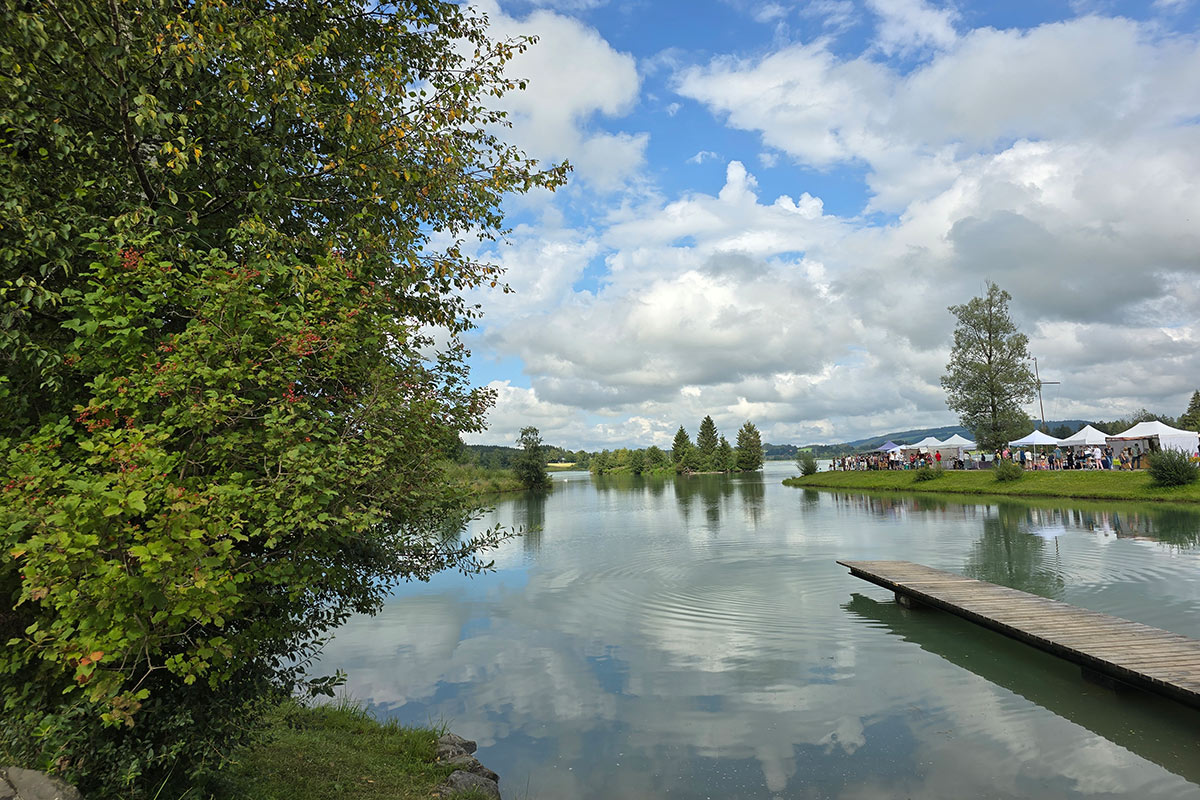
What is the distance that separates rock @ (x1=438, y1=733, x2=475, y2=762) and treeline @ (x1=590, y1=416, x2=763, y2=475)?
4713 inches

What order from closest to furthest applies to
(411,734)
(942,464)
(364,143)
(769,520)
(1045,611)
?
(364,143) → (411,734) → (1045,611) → (769,520) → (942,464)

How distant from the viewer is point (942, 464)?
57781 millimetres

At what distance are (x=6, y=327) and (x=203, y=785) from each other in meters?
4.14

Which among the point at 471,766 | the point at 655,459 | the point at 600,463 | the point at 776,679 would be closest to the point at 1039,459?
the point at 776,679

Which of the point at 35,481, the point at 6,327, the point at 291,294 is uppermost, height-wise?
the point at 291,294

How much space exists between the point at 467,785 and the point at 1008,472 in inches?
1895

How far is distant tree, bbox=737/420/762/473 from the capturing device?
12450 cm

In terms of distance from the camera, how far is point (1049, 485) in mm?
40469

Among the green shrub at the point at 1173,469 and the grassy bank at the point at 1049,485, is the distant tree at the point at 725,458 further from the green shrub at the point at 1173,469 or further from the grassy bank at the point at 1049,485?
the green shrub at the point at 1173,469

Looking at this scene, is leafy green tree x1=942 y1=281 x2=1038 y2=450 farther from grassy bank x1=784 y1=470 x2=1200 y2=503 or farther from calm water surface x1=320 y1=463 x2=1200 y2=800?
calm water surface x1=320 y1=463 x2=1200 y2=800

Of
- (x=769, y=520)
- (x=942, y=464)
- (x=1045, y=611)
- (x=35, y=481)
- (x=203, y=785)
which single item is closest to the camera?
(x=35, y=481)

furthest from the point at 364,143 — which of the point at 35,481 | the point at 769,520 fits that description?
the point at 769,520

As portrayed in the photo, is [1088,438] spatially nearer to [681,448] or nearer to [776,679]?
[776,679]

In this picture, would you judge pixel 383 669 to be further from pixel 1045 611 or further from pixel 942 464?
pixel 942 464
